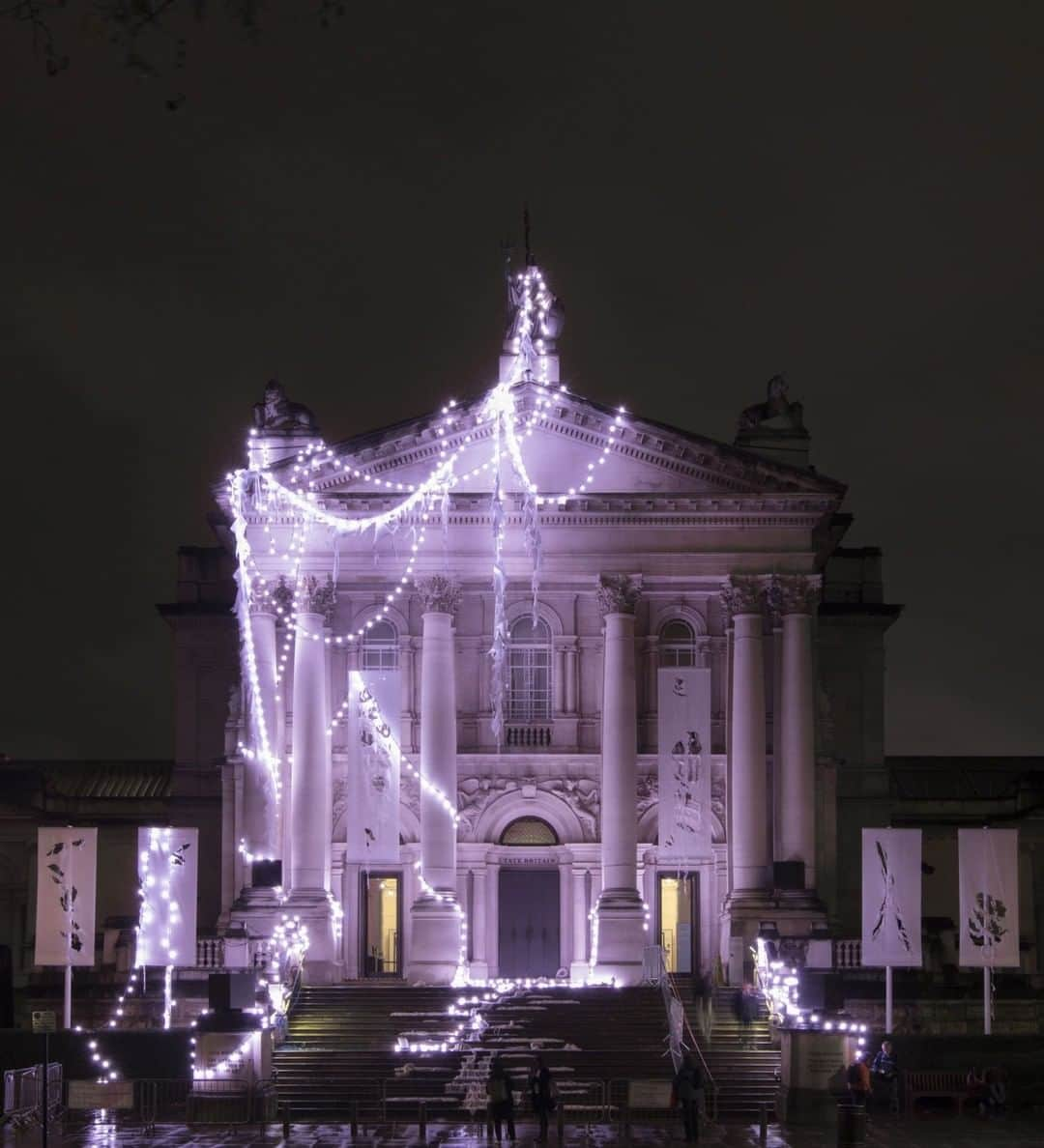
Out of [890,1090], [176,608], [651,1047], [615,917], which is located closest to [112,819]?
[176,608]

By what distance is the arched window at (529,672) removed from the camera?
56188mm

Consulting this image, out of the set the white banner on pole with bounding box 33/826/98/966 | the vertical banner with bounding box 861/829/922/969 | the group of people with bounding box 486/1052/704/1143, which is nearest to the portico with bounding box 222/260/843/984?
the vertical banner with bounding box 861/829/922/969

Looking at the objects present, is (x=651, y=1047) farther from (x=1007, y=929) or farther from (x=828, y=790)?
(x=828, y=790)

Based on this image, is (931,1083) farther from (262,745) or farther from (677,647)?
(262,745)

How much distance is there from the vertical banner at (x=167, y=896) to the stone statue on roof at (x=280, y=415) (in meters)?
11.1

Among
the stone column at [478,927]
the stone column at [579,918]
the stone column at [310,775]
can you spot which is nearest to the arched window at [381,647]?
the stone column at [310,775]

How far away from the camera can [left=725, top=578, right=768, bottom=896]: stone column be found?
53.9 metres

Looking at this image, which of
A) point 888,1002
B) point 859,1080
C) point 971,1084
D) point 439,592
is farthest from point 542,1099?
point 439,592

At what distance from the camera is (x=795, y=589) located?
5450 centimetres

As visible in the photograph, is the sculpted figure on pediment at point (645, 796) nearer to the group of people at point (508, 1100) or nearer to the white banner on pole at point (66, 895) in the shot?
the white banner on pole at point (66, 895)

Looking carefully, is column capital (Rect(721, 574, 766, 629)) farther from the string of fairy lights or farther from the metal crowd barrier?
the metal crowd barrier

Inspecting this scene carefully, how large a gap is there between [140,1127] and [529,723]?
16.0 meters

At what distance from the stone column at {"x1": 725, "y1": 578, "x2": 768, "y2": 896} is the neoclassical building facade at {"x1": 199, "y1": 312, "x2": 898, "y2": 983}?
0.18ft

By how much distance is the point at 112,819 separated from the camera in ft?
224
